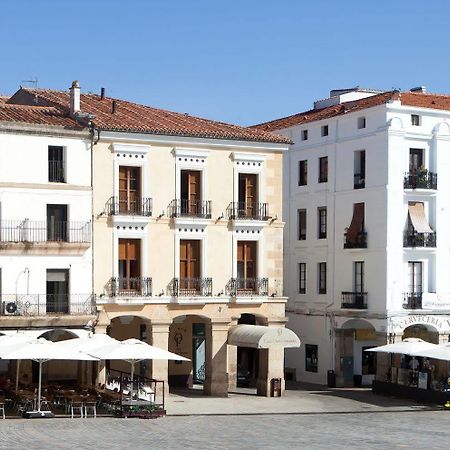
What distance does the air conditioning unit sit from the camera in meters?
45.5

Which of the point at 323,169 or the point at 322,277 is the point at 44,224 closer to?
the point at 322,277

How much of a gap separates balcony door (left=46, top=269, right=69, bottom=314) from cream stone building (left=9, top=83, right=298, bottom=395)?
1.43 m

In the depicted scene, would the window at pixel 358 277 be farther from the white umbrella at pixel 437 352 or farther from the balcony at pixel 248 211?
the white umbrella at pixel 437 352

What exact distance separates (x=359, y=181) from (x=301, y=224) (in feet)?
17.6

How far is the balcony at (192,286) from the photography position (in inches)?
1957

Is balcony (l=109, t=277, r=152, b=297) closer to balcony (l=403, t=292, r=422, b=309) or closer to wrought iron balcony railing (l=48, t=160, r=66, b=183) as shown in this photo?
wrought iron balcony railing (l=48, t=160, r=66, b=183)

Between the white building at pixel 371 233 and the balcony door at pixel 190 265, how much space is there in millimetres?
10374

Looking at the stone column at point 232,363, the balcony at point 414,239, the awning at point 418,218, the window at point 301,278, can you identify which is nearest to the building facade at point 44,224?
the stone column at point 232,363

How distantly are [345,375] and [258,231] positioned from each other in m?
10.8

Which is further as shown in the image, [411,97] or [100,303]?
[411,97]

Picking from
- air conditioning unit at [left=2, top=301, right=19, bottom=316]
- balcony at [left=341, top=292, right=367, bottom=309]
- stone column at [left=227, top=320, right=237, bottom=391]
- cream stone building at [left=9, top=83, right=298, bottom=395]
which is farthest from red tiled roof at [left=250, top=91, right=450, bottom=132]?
air conditioning unit at [left=2, top=301, right=19, bottom=316]

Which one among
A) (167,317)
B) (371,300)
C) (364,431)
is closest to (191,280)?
(167,317)

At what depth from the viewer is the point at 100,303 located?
47.8 metres

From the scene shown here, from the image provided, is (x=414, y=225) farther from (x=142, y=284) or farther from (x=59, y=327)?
(x=59, y=327)
